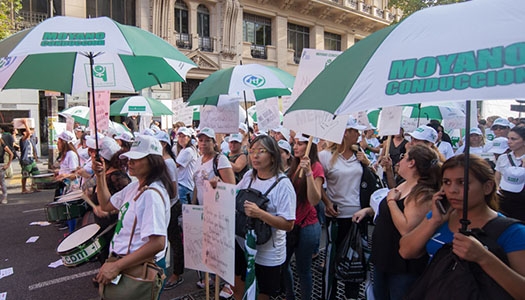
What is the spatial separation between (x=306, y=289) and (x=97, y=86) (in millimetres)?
3358

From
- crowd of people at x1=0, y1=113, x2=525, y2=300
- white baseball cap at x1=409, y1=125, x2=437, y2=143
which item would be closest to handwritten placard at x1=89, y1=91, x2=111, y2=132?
crowd of people at x1=0, y1=113, x2=525, y2=300

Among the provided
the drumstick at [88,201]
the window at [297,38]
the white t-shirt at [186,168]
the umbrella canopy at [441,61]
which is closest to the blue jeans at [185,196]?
the white t-shirt at [186,168]

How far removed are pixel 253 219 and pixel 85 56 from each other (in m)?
2.77

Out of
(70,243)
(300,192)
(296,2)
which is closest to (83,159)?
(70,243)

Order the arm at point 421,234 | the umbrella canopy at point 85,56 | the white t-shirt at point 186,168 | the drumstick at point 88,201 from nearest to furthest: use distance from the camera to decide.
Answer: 1. the arm at point 421,234
2. the umbrella canopy at point 85,56
3. the drumstick at point 88,201
4. the white t-shirt at point 186,168

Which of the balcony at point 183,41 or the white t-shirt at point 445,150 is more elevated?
the balcony at point 183,41

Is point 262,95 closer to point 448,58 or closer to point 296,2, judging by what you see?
point 448,58

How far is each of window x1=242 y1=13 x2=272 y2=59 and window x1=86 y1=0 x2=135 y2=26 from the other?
7.10m

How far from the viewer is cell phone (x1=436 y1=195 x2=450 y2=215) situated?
1956 mm

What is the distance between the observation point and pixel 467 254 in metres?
1.60

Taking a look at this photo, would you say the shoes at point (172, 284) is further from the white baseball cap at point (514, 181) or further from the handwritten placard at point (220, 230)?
the white baseball cap at point (514, 181)

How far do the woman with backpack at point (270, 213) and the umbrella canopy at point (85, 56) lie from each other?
1213 millimetres

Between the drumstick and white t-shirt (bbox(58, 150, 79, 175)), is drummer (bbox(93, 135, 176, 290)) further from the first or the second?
white t-shirt (bbox(58, 150, 79, 175))

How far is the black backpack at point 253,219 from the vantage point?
114 inches
